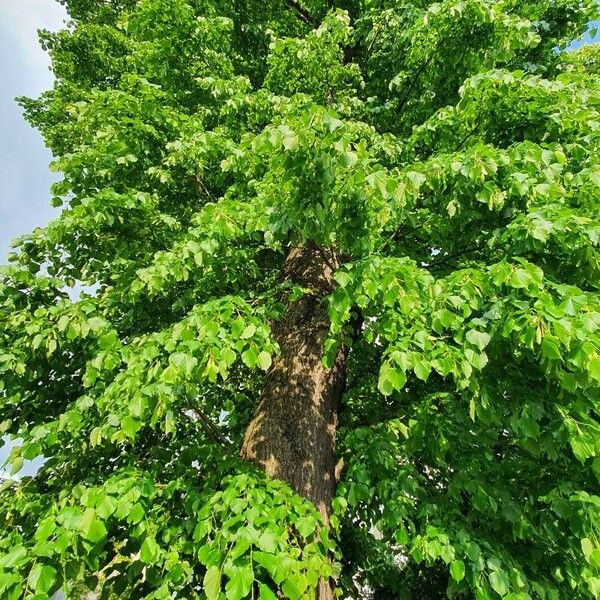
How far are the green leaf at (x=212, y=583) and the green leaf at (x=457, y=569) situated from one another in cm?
123

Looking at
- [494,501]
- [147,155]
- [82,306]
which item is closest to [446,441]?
[494,501]

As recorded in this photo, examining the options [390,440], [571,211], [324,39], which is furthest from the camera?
[324,39]

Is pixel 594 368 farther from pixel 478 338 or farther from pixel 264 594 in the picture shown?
pixel 264 594

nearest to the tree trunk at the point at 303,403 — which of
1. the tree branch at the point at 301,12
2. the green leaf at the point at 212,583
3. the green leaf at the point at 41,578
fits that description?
the green leaf at the point at 212,583

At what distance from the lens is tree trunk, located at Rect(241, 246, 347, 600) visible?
3.10 m

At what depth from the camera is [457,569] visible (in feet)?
7.55

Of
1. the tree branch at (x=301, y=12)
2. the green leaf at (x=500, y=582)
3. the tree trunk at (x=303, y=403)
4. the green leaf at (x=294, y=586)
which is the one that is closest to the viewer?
the green leaf at (x=294, y=586)

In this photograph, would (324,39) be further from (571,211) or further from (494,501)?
(494,501)

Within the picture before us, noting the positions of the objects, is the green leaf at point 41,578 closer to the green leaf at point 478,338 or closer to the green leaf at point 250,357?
the green leaf at point 250,357

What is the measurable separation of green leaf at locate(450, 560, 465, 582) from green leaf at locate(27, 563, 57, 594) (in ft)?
6.41

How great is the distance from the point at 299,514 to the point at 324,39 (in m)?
4.39

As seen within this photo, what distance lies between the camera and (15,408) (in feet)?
11.1

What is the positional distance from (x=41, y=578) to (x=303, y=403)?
1967mm

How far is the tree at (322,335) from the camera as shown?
86.4 inches
